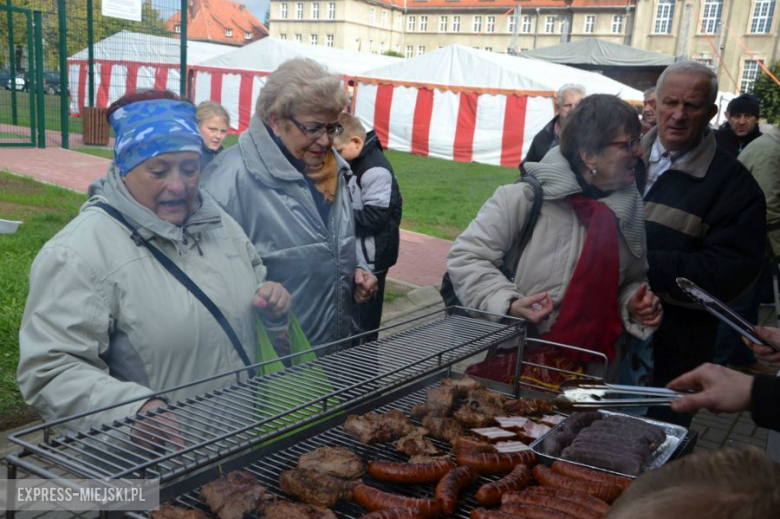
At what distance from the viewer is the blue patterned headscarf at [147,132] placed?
226 centimetres

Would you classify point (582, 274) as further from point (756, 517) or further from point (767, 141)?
point (767, 141)

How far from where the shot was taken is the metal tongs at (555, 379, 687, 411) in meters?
2.25

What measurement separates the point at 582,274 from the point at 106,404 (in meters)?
1.95

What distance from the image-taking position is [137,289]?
216cm

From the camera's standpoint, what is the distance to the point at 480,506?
2152mm

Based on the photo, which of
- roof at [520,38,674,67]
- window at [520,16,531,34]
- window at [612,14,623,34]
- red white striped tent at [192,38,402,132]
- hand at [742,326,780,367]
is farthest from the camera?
window at [520,16,531,34]

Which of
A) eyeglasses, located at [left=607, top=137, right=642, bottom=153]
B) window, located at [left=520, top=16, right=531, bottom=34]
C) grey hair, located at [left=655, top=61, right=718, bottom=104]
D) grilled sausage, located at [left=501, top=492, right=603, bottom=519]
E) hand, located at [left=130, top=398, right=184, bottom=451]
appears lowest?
grilled sausage, located at [left=501, top=492, right=603, bottom=519]

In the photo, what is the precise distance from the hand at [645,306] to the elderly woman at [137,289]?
1622 millimetres

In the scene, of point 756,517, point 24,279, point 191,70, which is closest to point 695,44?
point 191,70

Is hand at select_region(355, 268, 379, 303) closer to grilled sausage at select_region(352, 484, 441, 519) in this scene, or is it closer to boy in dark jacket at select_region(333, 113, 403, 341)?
boy in dark jacket at select_region(333, 113, 403, 341)

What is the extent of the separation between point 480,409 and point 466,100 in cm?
2098

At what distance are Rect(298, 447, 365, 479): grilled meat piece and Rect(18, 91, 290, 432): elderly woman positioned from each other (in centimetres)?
44

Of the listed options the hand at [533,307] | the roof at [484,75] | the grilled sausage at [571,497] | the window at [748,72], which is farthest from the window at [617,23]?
the grilled sausage at [571,497]

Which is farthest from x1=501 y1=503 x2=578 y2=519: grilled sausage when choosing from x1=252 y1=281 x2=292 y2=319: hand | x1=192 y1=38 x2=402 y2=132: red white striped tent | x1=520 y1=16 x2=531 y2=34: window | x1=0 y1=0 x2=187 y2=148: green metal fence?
x1=520 y1=16 x2=531 y2=34: window
